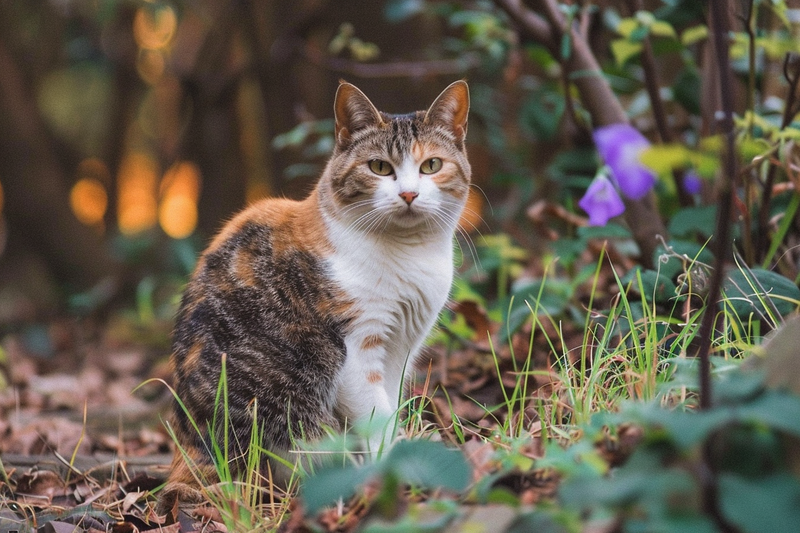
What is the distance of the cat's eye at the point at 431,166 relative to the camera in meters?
2.47

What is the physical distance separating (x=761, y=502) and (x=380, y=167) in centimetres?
167

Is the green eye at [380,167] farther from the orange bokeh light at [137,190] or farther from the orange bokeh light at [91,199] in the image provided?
the orange bokeh light at [137,190]

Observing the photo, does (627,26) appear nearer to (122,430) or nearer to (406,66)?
(406,66)

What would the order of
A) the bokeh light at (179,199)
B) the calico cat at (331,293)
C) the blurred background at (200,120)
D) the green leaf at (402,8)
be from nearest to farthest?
the calico cat at (331,293)
the green leaf at (402,8)
the blurred background at (200,120)
the bokeh light at (179,199)

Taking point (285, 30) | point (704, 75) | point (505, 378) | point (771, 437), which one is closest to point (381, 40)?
point (285, 30)

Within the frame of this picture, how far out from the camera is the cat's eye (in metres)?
2.47

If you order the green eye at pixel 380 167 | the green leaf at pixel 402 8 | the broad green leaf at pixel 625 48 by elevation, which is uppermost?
the green leaf at pixel 402 8

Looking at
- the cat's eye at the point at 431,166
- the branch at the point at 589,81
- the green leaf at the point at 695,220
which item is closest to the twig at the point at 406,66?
the branch at the point at 589,81

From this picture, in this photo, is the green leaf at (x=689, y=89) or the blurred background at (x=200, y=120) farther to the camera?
the blurred background at (x=200, y=120)

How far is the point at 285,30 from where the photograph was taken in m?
5.23

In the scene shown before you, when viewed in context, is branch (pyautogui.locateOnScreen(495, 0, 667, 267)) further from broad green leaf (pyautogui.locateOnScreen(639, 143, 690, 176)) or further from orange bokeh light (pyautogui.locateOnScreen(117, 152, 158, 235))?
orange bokeh light (pyautogui.locateOnScreen(117, 152, 158, 235))

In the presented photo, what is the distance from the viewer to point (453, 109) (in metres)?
Result: 2.59

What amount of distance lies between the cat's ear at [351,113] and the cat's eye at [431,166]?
213 millimetres

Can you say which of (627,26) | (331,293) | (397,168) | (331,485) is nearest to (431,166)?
(397,168)
